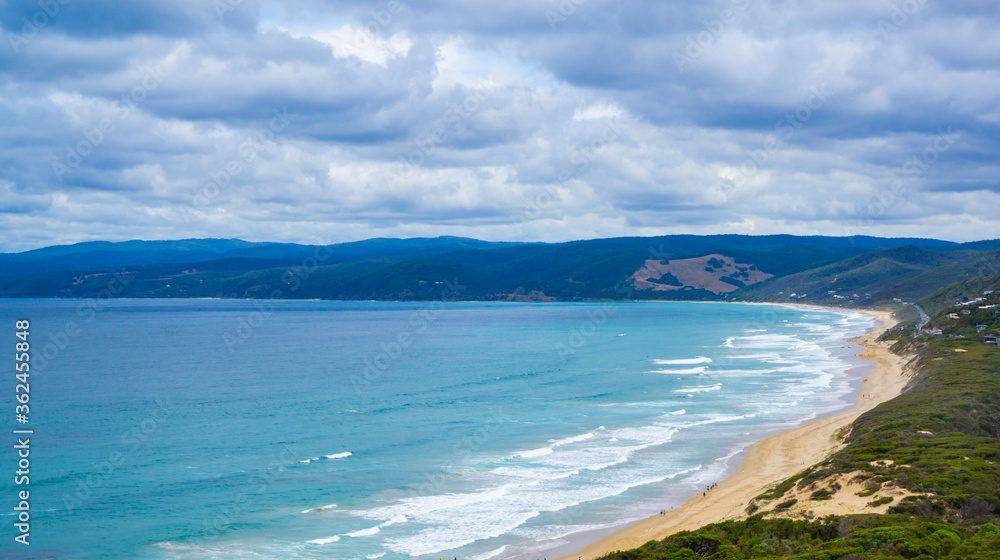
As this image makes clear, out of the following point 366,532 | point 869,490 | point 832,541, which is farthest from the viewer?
point 366,532

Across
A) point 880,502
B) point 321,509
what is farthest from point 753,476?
point 321,509

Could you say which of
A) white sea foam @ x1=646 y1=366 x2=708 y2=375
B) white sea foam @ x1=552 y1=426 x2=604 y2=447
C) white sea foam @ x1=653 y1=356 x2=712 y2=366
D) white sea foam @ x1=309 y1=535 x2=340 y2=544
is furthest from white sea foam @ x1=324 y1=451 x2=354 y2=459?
white sea foam @ x1=653 y1=356 x2=712 y2=366

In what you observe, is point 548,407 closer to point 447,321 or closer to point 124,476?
point 124,476

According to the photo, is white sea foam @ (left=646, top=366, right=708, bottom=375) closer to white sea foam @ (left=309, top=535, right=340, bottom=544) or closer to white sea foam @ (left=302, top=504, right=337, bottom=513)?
white sea foam @ (left=302, top=504, right=337, bottom=513)

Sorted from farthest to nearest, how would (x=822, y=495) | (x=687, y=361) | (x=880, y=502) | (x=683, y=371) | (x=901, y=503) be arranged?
(x=687, y=361) → (x=683, y=371) → (x=822, y=495) → (x=880, y=502) → (x=901, y=503)

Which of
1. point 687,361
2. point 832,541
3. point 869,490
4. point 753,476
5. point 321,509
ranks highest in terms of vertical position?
point 832,541

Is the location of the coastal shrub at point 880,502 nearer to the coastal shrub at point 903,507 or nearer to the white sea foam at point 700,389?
the coastal shrub at point 903,507

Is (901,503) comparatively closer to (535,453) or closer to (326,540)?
(326,540)
